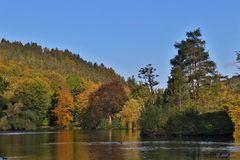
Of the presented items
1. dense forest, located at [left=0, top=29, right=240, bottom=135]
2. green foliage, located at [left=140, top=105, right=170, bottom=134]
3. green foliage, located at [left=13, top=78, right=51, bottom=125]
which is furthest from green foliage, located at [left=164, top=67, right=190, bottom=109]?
green foliage, located at [left=13, top=78, right=51, bottom=125]

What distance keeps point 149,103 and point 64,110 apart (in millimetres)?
36511

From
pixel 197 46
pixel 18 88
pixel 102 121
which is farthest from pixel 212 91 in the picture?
pixel 18 88

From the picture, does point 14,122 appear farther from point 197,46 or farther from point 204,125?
point 204,125

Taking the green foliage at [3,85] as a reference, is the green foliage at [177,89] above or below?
below

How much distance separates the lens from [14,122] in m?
115

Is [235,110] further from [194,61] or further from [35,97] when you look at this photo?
[35,97]

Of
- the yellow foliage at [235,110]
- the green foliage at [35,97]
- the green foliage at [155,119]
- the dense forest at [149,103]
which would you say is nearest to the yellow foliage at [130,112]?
the dense forest at [149,103]

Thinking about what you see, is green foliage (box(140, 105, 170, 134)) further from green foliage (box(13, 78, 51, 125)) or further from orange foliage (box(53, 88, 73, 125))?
orange foliage (box(53, 88, 73, 125))

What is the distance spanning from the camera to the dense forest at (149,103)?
244 feet

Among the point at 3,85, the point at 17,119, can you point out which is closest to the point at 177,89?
the point at 17,119

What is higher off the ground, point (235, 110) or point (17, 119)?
point (17, 119)

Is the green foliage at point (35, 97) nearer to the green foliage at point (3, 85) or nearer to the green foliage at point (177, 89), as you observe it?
the green foliage at point (3, 85)

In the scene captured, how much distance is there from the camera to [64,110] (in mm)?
129500

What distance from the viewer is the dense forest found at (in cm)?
7450
